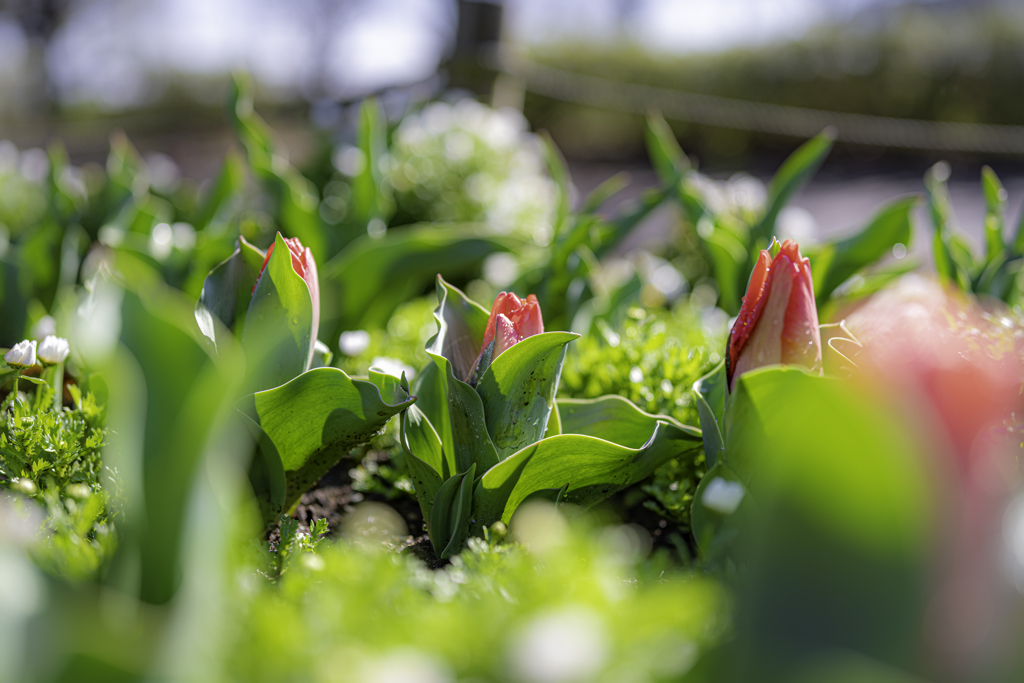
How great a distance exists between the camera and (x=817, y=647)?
1.45 feet

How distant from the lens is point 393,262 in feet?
5.83

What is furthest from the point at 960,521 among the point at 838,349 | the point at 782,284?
the point at 838,349

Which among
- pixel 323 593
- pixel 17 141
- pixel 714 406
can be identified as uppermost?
pixel 323 593

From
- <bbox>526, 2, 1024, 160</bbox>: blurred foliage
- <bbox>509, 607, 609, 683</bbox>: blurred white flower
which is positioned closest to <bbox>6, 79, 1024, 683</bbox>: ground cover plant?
<bbox>509, 607, 609, 683</bbox>: blurred white flower

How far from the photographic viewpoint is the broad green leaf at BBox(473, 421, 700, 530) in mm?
940

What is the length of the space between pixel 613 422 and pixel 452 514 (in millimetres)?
312

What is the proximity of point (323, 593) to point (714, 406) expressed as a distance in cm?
75

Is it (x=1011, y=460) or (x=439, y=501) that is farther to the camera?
(x=439, y=501)

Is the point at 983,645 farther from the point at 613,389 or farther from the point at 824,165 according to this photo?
the point at 824,165

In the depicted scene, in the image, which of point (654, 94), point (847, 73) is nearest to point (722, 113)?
point (654, 94)

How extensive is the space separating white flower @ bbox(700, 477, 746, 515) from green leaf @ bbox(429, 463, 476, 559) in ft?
1.06

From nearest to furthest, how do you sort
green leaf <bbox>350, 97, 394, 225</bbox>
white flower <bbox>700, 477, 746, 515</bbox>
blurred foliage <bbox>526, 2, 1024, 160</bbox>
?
white flower <bbox>700, 477, 746, 515</bbox> < green leaf <bbox>350, 97, 394, 225</bbox> < blurred foliage <bbox>526, 2, 1024, 160</bbox>

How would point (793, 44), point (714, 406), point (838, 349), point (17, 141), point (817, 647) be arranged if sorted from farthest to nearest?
point (793, 44) < point (17, 141) < point (714, 406) < point (838, 349) < point (817, 647)

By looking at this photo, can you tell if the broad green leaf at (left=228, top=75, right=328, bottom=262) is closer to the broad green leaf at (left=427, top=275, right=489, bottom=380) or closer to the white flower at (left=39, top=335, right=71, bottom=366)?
the white flower at (left=39, top=335, right=71, bottom=366)
